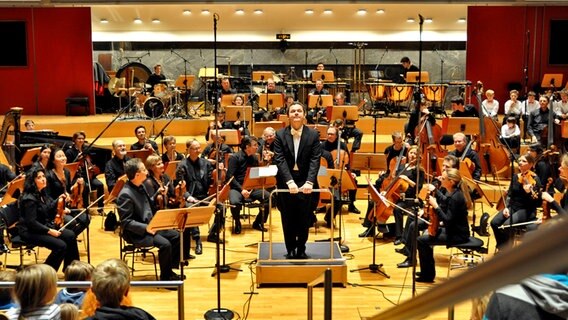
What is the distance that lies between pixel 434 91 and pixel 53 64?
9.34 meters

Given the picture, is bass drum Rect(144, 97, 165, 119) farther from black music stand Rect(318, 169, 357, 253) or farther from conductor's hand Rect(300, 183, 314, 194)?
conductor's hand Rect(300, 183, 314, 194)

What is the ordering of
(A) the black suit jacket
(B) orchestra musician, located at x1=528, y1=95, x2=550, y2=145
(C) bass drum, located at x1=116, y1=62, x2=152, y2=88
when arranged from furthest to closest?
1. (C) bass drum, located at x1=116, y1=62, x2=152, y2=88
2. (B) orchestra musician, located at x1=528, y1=95, x2=550, y2=145
3. (A) the black suit jacket

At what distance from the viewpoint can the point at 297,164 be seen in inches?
277

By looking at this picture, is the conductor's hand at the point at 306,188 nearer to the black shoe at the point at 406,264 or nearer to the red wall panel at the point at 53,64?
the black shoe at the point at 406,264

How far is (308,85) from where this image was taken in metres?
15.9

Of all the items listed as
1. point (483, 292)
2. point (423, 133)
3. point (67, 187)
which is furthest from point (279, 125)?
point (483, 292)

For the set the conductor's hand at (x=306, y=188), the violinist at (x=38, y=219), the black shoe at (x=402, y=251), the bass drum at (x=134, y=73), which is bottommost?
the black shoe at (x=402, y=251)

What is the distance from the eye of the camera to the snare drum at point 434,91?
47.2 feet

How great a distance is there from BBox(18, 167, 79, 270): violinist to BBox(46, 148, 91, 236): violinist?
374mm

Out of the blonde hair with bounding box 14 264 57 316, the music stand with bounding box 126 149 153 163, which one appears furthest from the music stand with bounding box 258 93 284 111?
the blonde hair with bounding box 14 264 57 316

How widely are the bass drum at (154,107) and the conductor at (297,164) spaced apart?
8176 millimetres

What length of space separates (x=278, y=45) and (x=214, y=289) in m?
12.6

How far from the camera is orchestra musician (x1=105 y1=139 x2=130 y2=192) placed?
9.17 m

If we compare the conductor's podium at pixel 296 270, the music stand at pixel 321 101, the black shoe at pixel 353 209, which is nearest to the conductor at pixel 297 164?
the conductor's podium at pixel 296 270
